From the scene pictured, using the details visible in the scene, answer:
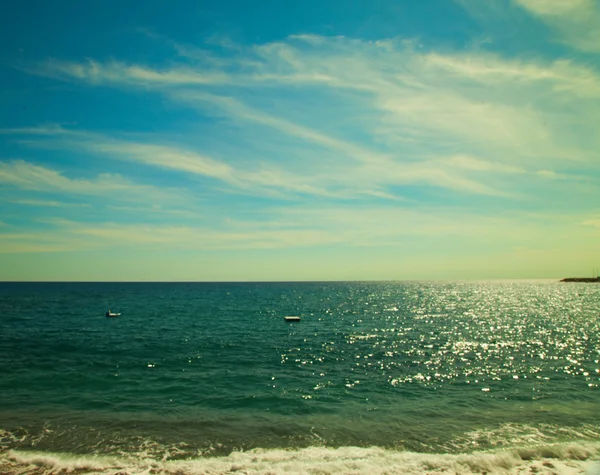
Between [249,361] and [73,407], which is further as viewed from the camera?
[249,361]

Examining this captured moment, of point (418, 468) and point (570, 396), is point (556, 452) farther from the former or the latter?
point (570, 396)

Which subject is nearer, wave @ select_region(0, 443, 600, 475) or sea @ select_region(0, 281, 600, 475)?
wave @ select_region(0, 443, 600, 475)

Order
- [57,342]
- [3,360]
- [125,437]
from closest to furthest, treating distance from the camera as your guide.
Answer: [125,437]
[3,360]
[57,342]

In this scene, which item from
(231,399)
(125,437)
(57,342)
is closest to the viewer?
(125,437)

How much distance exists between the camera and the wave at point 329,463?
13.5 meters

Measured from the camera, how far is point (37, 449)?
590 inches

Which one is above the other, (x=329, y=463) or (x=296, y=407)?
(x=329, y=463)

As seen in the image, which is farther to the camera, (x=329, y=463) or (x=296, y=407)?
(x=296, y=407)

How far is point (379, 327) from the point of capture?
182ft

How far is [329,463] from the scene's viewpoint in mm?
14102

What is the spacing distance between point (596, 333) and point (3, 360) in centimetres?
6893

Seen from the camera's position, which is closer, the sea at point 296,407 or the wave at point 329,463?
the wave at point 329,463

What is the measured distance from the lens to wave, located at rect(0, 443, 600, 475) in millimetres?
13508

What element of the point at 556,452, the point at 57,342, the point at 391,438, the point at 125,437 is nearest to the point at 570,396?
the point at 556,452
